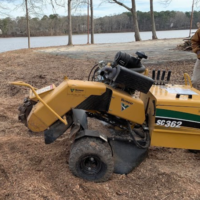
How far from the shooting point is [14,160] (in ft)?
11.2

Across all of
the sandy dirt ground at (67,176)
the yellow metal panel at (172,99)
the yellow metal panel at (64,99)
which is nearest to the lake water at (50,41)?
the sandy dirt ground at (67,176)

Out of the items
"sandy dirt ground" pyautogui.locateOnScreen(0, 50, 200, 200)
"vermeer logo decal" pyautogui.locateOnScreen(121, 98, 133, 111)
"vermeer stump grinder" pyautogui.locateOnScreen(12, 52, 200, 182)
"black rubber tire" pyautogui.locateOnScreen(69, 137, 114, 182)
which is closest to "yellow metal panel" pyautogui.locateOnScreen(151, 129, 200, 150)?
"vermeer stump grinder" pyautogui.locateOnScreen(12, 52, 200, 182)

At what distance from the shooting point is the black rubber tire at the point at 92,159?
9.82 feet

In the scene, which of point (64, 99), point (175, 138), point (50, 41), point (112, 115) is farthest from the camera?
point (50, 41)

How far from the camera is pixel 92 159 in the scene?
10.1 ft

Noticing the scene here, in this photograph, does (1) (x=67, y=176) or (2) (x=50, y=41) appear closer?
(1) (x=67, y=176)

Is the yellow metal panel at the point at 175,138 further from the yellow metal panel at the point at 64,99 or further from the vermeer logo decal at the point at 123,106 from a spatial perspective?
the yellow metal panel at the point at 64,99

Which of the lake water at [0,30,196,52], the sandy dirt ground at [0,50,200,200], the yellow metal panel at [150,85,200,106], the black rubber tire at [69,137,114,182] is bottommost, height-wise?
the sandy dirt ground at [0,50,200,200]

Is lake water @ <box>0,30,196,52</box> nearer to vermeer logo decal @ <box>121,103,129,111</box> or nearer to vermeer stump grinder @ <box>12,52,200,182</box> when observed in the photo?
vermeer stump grinder @ <box>12,52,200,182</box>

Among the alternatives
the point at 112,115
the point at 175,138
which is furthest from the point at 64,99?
the point at 175,138

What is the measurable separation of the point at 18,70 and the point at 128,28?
4928 cm

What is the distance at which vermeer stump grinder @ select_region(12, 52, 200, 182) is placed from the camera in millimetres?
3014

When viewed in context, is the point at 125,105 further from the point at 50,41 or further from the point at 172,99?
the point at 50,41

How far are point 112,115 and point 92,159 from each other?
23.4 inches
